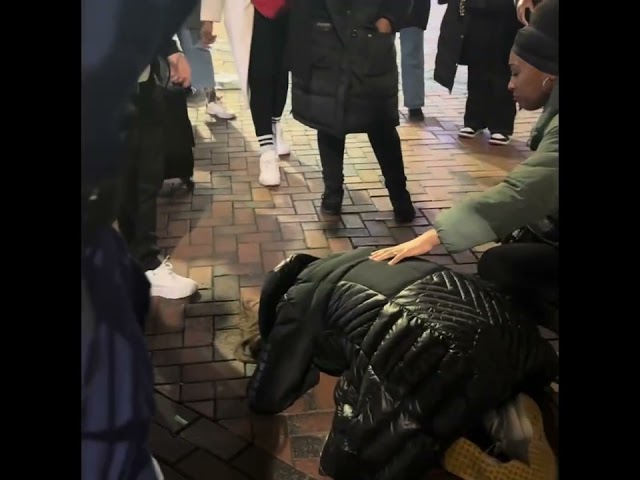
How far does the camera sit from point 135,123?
2.26ft

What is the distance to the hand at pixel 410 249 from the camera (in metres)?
0.87

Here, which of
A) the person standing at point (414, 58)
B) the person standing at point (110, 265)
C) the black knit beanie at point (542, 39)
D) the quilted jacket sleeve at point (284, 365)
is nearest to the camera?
the person standing at point (110, 265)

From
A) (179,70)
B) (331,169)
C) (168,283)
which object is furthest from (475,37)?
(168,283)

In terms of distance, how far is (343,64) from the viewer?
0.85 m

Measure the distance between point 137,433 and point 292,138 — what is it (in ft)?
1.26

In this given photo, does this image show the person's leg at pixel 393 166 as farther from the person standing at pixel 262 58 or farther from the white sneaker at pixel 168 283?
the white sneaker at pixel 168 283

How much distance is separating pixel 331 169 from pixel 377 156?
0.06 metres

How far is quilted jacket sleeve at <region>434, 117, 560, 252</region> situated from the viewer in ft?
2.58

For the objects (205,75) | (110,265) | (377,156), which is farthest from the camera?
(377,156)

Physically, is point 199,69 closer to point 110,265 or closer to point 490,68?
point 110,265

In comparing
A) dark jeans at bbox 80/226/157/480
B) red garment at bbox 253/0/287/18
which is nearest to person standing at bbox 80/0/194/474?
dark jeans at bbox 80/226/157/480

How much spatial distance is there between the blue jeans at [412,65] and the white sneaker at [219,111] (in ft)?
0.68

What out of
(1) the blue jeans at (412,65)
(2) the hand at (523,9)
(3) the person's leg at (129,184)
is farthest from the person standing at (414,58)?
(3) the person's leg at (129,184)

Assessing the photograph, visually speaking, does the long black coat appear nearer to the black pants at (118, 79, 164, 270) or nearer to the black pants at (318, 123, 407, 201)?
the black pants at (318, 123, 407, 201)
